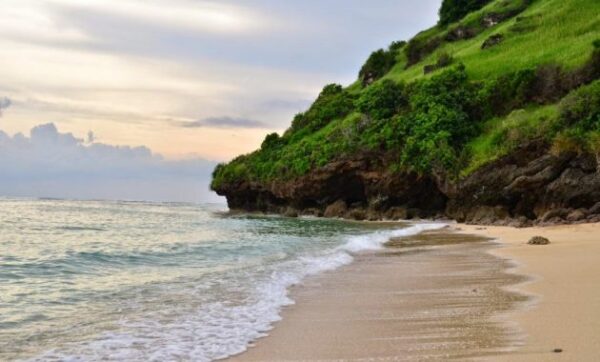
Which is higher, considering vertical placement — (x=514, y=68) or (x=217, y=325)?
(x=514, y=68)

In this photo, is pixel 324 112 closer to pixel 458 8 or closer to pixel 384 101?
pixel 384 101

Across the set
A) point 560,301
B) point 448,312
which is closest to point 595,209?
point 560,301

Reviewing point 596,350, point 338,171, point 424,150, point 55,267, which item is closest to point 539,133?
point 424,150

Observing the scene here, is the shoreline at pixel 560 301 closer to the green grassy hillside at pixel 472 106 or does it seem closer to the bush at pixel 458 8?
the green grassy hillside at pixel 472 106

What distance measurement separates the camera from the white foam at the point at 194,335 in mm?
6035

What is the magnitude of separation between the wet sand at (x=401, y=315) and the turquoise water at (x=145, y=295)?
51 centimetres

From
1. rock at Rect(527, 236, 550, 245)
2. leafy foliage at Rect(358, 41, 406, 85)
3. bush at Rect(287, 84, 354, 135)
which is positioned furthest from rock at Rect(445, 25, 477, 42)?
rock at Rect(527, 236, 550, 245)

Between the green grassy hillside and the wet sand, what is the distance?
2028cm

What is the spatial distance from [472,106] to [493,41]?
14155 mm

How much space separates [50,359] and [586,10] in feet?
177

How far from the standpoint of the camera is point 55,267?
13.3 m

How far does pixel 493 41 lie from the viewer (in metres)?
51.2

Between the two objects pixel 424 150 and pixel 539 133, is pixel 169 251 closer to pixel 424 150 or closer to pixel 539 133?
pixel 539 133

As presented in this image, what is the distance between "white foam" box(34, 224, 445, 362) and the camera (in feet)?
19.8
